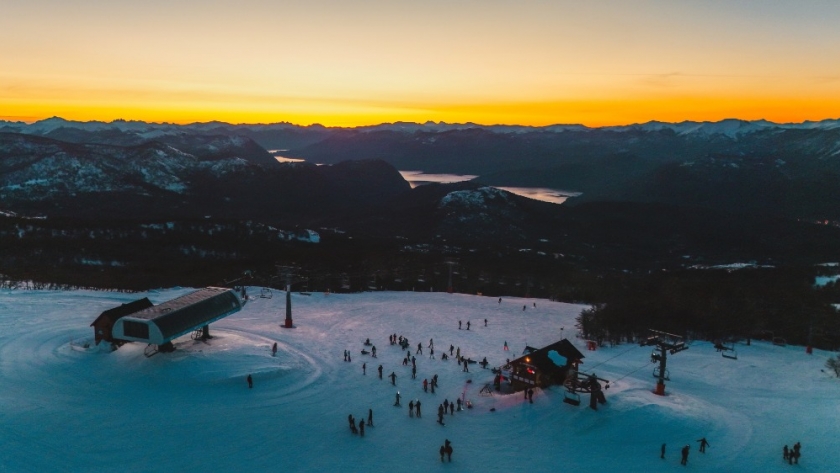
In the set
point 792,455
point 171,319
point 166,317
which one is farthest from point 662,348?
point 166,317

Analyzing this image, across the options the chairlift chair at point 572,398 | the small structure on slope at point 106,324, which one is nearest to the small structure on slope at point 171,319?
the small structure on slope at point 106,324

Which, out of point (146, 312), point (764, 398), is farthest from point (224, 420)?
point (764, 398)

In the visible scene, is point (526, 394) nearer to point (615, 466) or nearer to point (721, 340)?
point (615, 466)

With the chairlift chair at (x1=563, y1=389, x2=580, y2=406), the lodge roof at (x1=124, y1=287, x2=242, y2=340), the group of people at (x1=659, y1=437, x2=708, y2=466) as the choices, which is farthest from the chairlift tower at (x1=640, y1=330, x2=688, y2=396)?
the lodge roof at (x1=124, y1=287, x2=242, y2=340)

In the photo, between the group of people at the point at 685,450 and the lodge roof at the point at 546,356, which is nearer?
the group of people at the point at 685,450

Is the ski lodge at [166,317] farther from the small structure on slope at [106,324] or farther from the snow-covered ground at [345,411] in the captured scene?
the snow-covered ground at [345,411]

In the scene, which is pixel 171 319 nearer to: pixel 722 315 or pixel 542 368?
pixel 542 368
